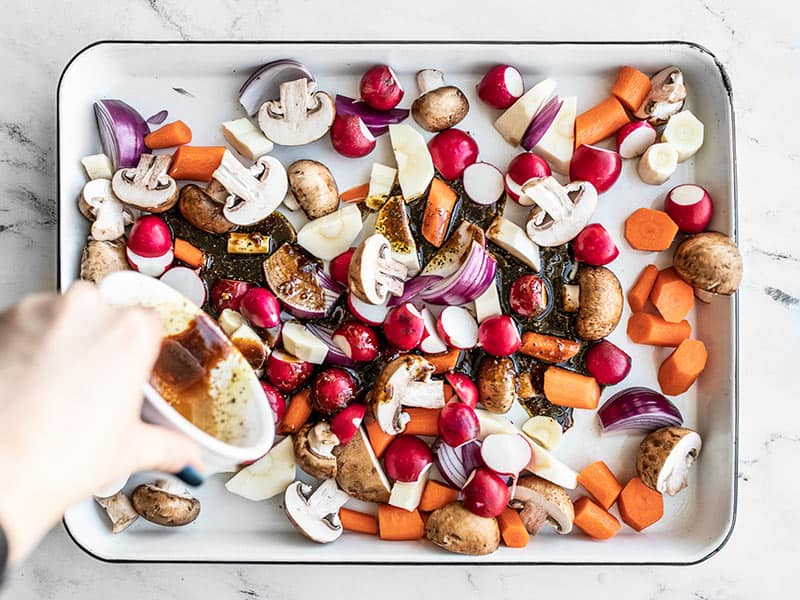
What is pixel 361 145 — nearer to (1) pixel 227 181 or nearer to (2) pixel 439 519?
(1) pixel 227 181

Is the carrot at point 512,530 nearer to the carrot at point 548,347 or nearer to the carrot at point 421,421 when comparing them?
the carrot at point 421,421

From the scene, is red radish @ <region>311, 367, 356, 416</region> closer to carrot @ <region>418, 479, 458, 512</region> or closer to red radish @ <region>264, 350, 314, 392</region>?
red radish @ <region>264, 350, 314, 392</region>

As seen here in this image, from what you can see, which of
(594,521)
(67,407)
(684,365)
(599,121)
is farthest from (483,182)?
(67,407)

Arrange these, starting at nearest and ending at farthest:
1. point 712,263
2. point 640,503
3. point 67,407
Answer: point 67,407, point 712,263, point 640,503

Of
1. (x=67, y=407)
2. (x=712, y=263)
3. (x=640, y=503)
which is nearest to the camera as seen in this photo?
(x=67, y=407)

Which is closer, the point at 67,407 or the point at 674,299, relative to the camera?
the point at 67,407

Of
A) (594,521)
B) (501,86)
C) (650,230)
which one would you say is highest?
(501,86)

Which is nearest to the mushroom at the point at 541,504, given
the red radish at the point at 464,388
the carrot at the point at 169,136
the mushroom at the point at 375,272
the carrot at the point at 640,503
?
the carrot at the point at 640,503

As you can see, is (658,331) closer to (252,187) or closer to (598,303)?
(598,303)
